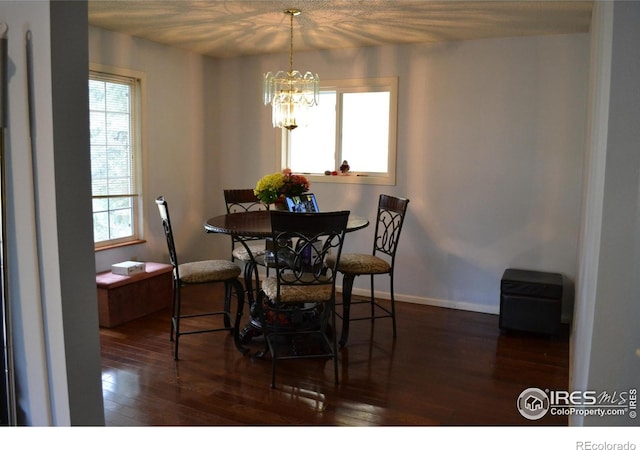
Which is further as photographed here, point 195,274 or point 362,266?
point 362,266

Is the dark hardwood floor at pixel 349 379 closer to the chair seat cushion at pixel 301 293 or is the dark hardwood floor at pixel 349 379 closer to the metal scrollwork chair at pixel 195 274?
the metal scrollwork chair at pixel 195 274

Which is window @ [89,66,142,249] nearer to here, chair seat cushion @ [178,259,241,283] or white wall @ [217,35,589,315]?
chair seat cushion @ [178,259,241,283]

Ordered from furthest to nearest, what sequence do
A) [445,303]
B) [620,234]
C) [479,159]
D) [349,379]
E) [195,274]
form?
[445,303] < [479,159] < [195,274] < [349,379] < [620,234]

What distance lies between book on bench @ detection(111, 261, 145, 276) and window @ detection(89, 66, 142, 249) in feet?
0.94

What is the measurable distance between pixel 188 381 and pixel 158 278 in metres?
1.59

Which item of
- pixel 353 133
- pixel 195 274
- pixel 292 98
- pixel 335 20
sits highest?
pixel 335 20

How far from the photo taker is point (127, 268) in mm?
4309

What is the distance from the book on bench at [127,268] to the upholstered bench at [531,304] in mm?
2885

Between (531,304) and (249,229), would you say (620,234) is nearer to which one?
(249,229)

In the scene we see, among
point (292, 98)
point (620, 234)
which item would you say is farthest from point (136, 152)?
point (620, 234)

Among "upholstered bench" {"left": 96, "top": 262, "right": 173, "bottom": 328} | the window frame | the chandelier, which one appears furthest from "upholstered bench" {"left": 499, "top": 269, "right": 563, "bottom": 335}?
the window frame

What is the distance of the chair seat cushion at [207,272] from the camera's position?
3609 millimetres

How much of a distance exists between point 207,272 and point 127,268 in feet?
3.33

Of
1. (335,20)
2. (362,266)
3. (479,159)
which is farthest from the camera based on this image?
(479,159)
